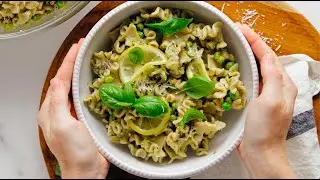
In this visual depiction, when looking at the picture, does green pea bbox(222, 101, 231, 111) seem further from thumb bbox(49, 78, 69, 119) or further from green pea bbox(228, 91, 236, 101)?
thumb bbox(49, 78, 69, 119)

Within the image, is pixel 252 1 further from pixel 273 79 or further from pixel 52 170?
pixel 52 170

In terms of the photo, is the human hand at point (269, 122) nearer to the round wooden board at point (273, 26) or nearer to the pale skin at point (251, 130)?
the pale skin at point (251, 130)

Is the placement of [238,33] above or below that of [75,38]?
above

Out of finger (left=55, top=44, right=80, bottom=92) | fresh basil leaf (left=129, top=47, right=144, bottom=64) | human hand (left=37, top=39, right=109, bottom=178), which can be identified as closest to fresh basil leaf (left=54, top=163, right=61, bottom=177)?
human hand (left=37, top=39, right=109, bottom=178)

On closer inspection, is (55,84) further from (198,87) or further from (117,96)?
(198,87)

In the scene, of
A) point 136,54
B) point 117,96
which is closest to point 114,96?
point 117,96

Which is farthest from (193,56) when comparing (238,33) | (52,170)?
(52,170)

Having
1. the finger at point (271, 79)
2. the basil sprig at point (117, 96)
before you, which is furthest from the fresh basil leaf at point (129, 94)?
the finger at point (271, 79)
